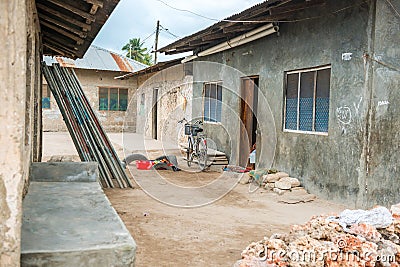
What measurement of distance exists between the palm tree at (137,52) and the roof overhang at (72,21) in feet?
100

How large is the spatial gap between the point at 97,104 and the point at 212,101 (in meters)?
9.78

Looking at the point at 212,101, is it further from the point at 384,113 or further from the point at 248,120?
the point at 384,113

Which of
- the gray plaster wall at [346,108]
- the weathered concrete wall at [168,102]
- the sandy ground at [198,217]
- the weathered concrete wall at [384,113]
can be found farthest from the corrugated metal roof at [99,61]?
the weathered concrete wall at [384,113]

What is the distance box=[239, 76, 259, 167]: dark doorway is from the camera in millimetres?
8680

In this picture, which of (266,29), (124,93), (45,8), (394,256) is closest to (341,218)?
(394,256)

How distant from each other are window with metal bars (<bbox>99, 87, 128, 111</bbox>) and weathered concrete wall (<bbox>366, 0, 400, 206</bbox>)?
50.0 ft

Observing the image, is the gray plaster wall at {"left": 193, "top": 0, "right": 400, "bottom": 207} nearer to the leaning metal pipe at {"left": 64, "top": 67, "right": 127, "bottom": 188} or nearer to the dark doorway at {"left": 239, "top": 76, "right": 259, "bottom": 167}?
the dark doorway at {"left": 239, "top": 76, "right": 259, "bottom": 167}

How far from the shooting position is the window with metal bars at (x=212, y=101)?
1007 centimetres

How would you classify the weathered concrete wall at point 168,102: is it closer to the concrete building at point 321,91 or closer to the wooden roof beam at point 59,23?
the concrete building at point 321,91

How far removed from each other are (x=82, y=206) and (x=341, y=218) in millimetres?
2196

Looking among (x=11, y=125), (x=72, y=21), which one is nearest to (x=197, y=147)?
(x=72, y=21)

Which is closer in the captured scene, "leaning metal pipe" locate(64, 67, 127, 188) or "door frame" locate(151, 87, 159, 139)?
"leaning metal pipe" locate(64, 67, 127, 188)

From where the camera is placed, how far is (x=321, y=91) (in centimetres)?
646

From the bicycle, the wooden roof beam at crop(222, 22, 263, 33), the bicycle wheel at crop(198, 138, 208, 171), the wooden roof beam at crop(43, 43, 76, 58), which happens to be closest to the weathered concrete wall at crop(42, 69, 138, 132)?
the bicycle
